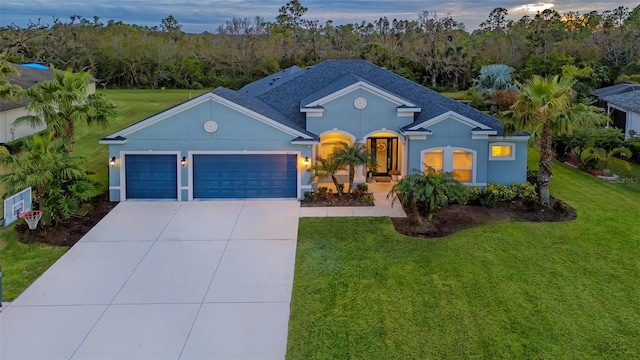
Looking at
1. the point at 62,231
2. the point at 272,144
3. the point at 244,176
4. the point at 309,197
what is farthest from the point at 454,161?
the point at 62,231

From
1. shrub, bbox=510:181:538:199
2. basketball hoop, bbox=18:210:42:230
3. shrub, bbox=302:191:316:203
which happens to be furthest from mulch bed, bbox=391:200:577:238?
basketball hoop, bbox=18:210:42:230

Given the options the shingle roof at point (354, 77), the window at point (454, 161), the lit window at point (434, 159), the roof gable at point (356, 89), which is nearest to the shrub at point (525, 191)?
the window at point (454, 161)

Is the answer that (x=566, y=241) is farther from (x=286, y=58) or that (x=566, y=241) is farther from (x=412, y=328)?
(x=286, y=58)

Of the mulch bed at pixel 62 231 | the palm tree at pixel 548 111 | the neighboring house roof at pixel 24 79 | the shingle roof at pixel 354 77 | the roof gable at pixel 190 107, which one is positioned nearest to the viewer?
the mulch bed at pixel 62 231

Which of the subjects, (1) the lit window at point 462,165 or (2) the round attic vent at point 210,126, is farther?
(1) the lit window at point 462,165

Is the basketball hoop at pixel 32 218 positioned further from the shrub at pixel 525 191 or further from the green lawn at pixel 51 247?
the shrub at pixel 525 191
